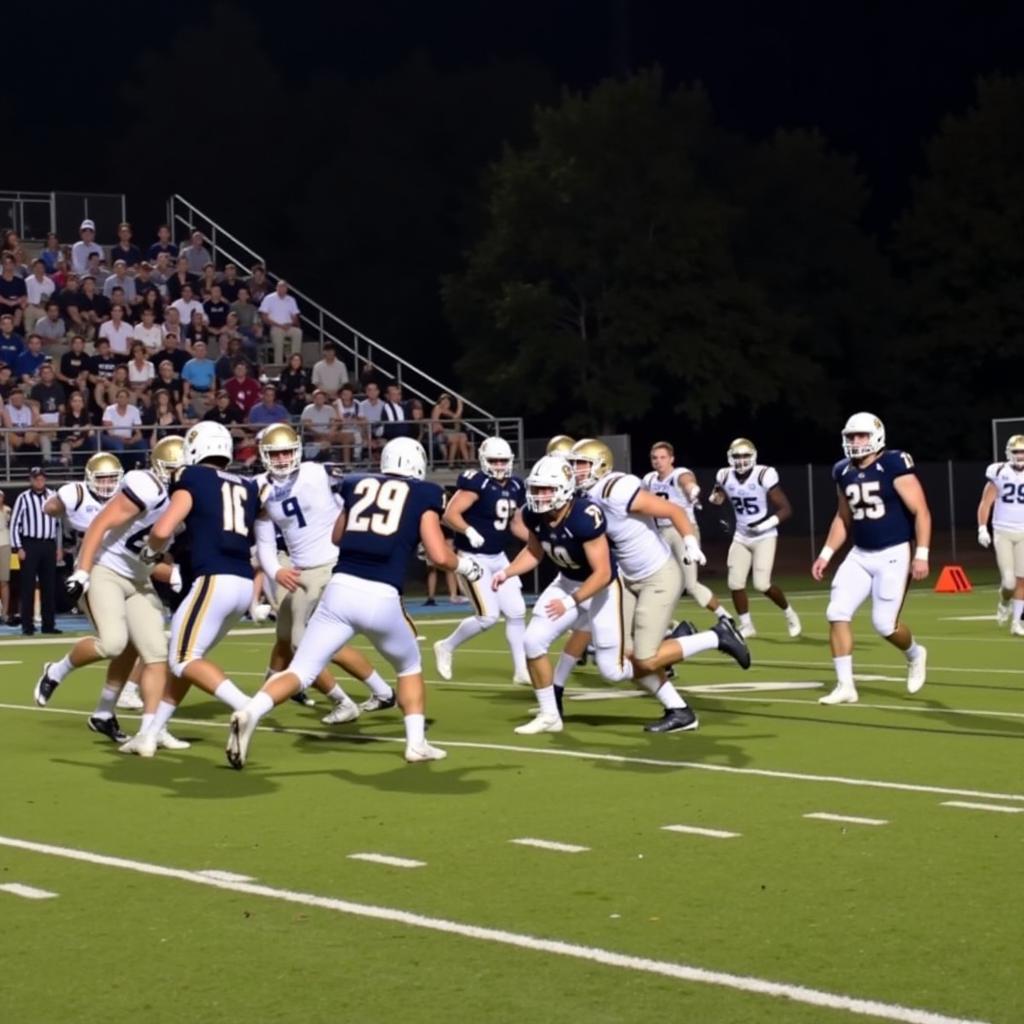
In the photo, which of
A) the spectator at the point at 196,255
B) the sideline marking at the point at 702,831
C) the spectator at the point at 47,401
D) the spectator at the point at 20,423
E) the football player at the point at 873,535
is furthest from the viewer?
the spectator at the point at 196,255

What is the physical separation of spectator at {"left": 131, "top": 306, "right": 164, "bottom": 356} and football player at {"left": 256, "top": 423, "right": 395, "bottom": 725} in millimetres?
13942

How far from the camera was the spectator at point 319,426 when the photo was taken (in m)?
25.6

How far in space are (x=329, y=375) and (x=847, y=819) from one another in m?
19.7

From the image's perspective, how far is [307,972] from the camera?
5844 millimetres

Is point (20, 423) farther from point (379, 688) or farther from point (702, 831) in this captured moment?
point (702, 831)

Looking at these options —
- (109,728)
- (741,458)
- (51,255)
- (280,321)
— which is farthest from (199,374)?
(109,728)

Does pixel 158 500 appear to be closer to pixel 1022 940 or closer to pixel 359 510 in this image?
pixel 359 510

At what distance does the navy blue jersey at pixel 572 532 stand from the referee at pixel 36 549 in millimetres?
10781

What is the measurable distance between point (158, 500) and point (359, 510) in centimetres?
162

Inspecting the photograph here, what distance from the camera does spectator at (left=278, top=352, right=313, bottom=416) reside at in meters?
26.8

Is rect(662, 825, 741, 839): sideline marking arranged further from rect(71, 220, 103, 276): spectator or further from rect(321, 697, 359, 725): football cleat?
rect(71, 220, 103, 276): spectator

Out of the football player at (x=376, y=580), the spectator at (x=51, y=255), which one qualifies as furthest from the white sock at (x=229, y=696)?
the spectator at (x=51, y=255)

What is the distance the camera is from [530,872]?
7.25m

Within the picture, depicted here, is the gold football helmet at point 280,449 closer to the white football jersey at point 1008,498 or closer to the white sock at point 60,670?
the white sock at point 60,670
